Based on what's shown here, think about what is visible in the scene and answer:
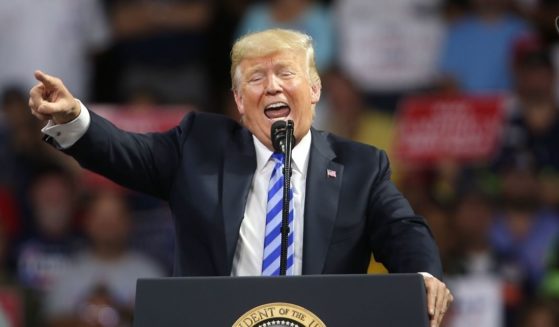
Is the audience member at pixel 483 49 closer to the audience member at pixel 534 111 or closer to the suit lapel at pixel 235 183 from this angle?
the audience member at pixel 534 111

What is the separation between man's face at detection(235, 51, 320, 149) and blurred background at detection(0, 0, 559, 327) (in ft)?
11.8

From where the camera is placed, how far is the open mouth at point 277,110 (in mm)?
3455

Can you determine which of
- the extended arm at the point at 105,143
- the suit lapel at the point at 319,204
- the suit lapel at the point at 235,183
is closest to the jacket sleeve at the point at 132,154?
the extended arm at the point at 105,143

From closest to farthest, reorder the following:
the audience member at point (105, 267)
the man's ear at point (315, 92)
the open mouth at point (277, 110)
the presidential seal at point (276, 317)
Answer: the presidential seal at point (276, 317) < the open mouth at point (277, 110) < the man's ear at point (315, 92) < the audience member at point (105, 267)

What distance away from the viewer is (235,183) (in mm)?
3426

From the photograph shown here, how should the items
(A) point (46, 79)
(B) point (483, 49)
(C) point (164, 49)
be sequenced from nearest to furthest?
1. (A) point (46, 79)
2. (B) point (483, 49)
3. (C) point (164, 49)

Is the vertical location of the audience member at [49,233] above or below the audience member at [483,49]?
below

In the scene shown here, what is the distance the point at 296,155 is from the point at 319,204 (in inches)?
7.5

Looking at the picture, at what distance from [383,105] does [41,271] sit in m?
2.13

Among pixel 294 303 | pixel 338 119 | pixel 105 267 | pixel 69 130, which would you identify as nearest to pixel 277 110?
pixel 69 130

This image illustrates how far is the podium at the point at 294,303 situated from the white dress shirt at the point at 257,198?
16.7 inches

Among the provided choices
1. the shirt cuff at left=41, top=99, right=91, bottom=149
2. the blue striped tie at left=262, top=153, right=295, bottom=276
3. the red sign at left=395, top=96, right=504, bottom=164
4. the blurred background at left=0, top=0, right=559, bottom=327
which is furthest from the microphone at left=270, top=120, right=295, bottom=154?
the red sign at left=395, top=96, right=504, bottom=164

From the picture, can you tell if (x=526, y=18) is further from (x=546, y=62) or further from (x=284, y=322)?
(x=284, y=322)

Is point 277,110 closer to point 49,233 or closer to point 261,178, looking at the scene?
point 261,178
